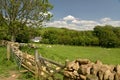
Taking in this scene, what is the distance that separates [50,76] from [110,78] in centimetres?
364

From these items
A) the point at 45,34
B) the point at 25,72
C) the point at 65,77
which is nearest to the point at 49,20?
the point at 25,72

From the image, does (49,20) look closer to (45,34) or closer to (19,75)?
(19,75)

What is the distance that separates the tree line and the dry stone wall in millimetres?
76024

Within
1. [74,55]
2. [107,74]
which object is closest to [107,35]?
[74,55]

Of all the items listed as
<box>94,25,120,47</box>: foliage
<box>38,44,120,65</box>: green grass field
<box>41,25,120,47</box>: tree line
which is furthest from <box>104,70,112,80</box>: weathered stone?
<box>94,25,120,47</box>: foliage

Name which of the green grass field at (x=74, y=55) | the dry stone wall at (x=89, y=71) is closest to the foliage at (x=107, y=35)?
the green grass field at (x=74, y=55)

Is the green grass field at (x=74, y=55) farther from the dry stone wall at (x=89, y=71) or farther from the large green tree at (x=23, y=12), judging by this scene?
the dry stone wall at (x=89, y=71)

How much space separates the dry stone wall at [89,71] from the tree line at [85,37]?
249 feet

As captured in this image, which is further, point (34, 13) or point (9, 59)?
point (34, 13)

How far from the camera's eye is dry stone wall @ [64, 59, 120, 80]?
7811 millimetres

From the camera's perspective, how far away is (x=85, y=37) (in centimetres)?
9075

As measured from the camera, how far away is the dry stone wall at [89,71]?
25.6 feet

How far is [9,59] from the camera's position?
1953 centimetres

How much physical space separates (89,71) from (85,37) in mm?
82746
